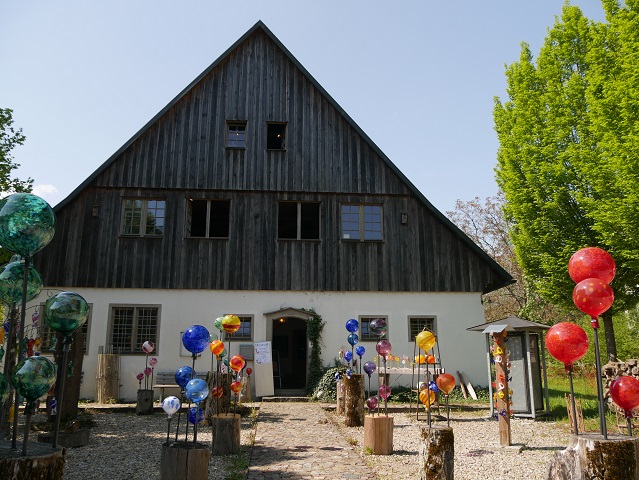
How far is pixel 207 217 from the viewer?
54.1 ft

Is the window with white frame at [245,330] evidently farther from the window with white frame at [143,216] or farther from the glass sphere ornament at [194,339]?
the glass sphere ornament at [194,339]

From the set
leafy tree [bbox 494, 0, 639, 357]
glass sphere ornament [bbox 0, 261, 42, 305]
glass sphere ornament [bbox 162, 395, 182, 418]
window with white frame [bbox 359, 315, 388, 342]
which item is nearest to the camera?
glass sphere ornament [bbox 0, 261, 42, 305]

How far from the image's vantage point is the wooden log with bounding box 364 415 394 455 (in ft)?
27.1

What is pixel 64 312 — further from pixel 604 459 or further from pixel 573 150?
pixel 573 150

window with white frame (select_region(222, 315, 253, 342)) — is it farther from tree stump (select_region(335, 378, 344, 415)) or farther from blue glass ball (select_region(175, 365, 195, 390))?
blue glass ball (select_region(175, 365, 195, 390))

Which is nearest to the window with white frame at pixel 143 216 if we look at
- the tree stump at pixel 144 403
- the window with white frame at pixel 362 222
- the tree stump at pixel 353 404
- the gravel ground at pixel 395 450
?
the tree stump at pixel 144 403

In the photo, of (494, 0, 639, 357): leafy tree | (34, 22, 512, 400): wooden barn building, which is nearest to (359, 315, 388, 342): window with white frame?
(34, 22, 512, 400): wooden barn building

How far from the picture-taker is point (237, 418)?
8359 millimetres

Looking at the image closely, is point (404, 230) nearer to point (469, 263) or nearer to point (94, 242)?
point (469, 263)

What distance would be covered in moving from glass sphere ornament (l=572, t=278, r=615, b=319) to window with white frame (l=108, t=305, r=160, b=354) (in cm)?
1312

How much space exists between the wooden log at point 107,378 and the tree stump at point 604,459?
13.2 m

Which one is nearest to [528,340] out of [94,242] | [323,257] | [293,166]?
[323,257]

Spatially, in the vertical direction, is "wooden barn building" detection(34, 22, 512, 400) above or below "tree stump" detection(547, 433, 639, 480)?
above

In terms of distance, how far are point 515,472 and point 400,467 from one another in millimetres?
1625
